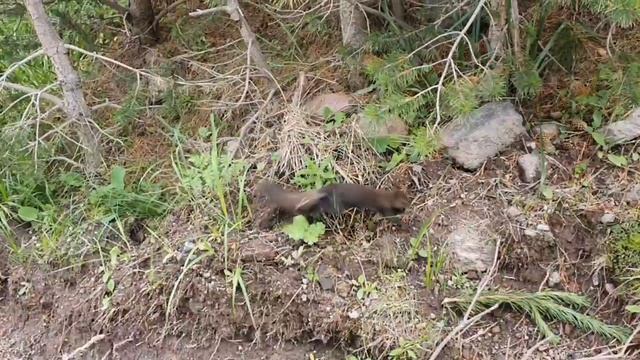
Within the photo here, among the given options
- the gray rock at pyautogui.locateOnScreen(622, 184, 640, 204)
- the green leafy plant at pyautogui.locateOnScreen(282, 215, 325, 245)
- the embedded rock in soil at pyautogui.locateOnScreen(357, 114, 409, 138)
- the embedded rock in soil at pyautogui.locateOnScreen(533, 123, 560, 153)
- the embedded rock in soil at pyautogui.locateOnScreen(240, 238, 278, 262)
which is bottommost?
the gray rock at pyautogui.locateOnScreen(622, 184, 640, 204)

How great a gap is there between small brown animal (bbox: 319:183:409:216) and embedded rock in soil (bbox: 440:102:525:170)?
0.30m

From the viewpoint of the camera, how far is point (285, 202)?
2283 millimetres

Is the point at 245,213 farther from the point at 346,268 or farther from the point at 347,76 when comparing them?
the point at 347,76

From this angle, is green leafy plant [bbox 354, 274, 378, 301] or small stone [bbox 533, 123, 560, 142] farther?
small stone [bbox 533, 123, 560, 142]

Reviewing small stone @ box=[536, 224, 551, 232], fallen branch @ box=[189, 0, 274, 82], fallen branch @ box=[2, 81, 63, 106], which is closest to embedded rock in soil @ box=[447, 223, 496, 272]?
small stone @ box=[536, 224, 551, 232]

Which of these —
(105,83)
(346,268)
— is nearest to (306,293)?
(346,268)

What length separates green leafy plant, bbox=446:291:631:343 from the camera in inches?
79.8

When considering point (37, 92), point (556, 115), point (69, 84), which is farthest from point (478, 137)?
point (37, 92)

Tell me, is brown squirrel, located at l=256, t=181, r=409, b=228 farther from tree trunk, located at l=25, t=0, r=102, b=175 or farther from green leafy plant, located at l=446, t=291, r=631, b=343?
tree trunk, located at l=25, t=0, r=102, b=175

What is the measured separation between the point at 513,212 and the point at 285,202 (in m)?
0.76

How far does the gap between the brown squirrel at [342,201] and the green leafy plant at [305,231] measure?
33mm

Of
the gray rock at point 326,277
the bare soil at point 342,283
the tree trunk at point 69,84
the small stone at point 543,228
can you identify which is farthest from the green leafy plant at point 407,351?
the tree trunk at point 69,84

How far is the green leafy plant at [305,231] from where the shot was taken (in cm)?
225

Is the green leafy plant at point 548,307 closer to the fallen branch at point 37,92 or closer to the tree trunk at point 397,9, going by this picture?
the tree trunk at point 397,9
